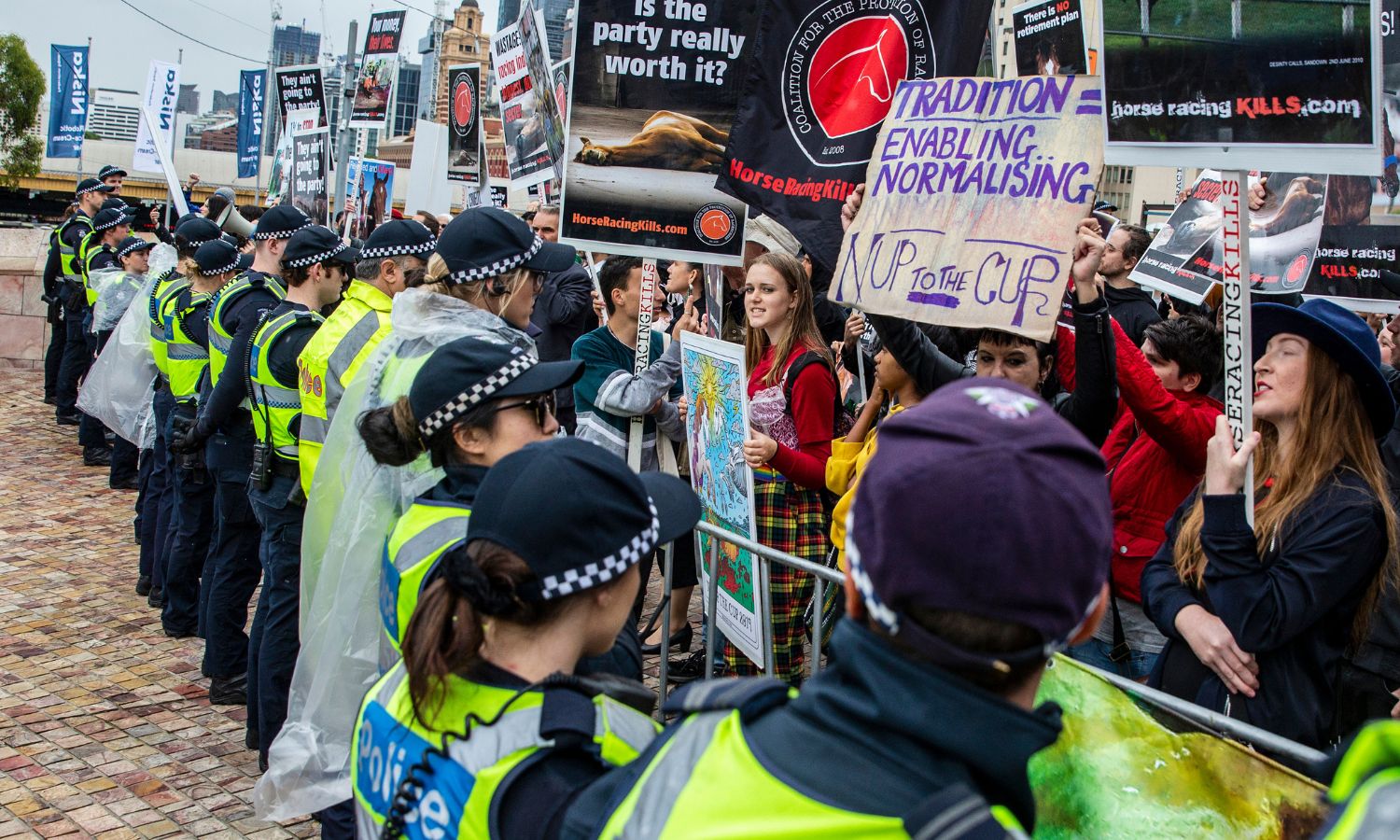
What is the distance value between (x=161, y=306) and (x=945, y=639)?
7523mm

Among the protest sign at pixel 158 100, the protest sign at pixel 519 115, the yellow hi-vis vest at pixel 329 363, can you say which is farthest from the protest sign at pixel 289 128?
the yellow hi-vis vest at pixel 329 363

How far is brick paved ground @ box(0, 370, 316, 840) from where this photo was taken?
5.05 metres

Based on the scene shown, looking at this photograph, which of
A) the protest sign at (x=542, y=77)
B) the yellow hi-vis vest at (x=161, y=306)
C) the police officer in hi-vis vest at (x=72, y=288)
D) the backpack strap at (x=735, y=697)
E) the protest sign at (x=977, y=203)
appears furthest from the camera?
the police officer in hi-vis vest at (x=72, y=288)

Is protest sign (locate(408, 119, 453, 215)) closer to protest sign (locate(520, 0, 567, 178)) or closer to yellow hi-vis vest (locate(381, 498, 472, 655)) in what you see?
protest sign (locate(520, 0, 567, 178))

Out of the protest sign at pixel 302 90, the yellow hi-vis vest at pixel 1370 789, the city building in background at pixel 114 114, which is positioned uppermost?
the city building in background at pixel 114 114

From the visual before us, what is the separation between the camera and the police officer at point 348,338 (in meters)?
5.13

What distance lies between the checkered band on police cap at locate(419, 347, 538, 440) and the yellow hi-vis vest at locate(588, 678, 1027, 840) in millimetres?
1626

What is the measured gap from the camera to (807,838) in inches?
51.6

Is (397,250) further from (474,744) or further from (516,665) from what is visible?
(474,744)

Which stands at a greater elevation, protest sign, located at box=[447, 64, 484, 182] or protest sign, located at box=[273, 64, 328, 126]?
protest sign, located at box=[273, 64, 328, 126]

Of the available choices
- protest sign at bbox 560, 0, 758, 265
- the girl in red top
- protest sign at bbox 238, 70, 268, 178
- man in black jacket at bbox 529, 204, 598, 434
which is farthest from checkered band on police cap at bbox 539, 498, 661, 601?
protest sign at bbox 238, 70, 268, 178

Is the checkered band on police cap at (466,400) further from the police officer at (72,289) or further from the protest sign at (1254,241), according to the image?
the police officer at (72,289)

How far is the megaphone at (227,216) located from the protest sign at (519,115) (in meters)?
4.41

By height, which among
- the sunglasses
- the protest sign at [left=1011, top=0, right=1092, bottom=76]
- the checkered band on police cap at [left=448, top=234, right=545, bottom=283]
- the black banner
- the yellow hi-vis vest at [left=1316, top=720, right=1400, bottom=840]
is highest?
the protest sign at [left=1011, top=0, right=1092, bottom=76]
